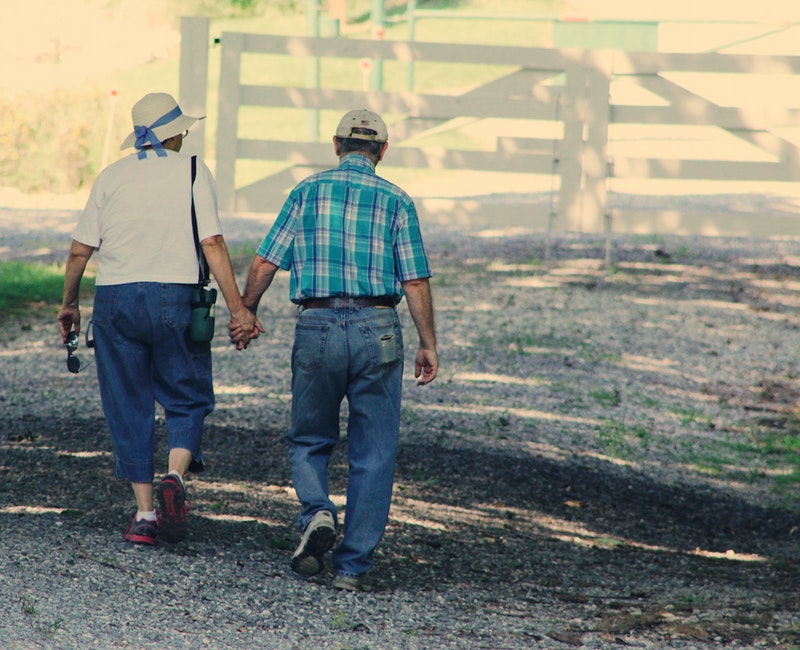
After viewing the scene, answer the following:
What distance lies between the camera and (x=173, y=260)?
4922 millimetres

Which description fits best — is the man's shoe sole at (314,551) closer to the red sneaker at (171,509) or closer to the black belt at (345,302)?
the red sneaker at (171,509)

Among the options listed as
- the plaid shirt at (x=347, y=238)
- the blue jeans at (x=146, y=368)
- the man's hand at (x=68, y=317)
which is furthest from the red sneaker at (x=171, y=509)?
the plaid shirt at (x=347, y=238)

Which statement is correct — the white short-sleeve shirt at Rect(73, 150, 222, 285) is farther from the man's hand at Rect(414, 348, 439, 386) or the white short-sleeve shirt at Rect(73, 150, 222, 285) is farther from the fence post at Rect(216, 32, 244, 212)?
the fence post at Rect(216, 32, 244, 212)

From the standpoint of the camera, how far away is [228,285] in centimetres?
488

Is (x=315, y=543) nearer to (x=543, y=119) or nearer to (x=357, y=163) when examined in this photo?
(x=357, y=163)

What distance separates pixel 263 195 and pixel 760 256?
5.76m

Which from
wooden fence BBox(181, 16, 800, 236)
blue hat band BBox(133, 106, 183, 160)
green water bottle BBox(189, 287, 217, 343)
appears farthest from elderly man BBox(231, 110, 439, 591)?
wooden fence BBox(181, 16, 800, 236)

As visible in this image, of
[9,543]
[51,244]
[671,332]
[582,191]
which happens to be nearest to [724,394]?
[671,332]

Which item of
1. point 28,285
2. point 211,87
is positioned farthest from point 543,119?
point 211,87

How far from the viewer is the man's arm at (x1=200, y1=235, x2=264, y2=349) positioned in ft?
16.1

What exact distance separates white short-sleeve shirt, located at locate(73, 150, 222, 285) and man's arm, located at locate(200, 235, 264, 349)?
→ 5cm

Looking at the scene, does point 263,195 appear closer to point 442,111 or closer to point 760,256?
point 442,111

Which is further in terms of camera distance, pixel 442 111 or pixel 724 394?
pixel 442 111

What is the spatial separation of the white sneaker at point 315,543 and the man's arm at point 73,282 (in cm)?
122
